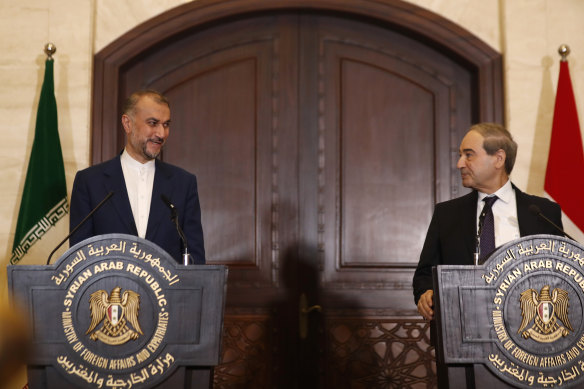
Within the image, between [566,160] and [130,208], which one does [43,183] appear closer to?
[130,208]

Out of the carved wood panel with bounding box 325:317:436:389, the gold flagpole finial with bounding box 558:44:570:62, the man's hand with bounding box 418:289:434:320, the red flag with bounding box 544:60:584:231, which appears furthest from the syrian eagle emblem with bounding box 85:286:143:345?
the gold flagpole finial with bounding box 558:44:570:62

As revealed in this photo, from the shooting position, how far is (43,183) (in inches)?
167

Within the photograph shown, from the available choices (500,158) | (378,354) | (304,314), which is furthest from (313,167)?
(500,158)

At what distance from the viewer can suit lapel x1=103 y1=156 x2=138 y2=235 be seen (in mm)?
3098

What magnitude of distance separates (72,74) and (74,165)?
1.86 ft

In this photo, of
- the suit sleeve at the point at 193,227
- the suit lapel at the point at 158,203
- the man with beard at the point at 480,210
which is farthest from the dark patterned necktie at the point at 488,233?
the suit lapel at the point at 158,203

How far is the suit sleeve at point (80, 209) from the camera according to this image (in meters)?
3.07

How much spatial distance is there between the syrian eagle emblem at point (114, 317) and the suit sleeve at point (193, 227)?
0.88 meters

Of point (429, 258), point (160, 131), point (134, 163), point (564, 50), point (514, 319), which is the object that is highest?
point (564, 50)

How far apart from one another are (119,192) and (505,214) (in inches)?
65.1

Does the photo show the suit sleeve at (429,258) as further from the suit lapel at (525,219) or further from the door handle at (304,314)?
the door handle at (304,314)

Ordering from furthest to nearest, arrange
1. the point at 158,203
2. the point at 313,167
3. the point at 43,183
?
1. the point at 313,167
2. the point at 43,183
3. the point at 158,203

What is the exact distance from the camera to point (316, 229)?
4.61 metres

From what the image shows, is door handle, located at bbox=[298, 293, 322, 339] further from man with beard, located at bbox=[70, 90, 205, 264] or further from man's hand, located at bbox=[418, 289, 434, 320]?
man's hand, located at bbox=[418, 289, 434, 320]
